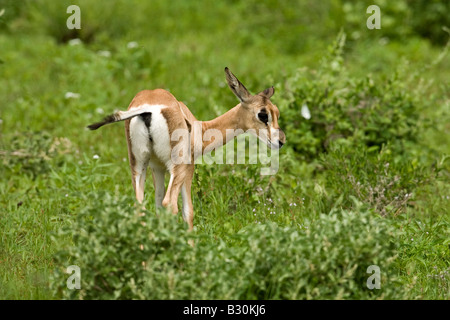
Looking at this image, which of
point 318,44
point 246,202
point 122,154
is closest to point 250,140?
point 246,202

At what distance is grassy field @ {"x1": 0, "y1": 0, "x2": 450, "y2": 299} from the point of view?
13.1 feet

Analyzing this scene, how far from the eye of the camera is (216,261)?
158 inches

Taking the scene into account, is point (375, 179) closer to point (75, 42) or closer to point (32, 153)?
point (32, 153)

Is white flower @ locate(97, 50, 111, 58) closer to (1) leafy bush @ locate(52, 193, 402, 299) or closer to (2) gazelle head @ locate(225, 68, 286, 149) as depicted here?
(2) gazelle head @ locate(225, 68, 286, 149)

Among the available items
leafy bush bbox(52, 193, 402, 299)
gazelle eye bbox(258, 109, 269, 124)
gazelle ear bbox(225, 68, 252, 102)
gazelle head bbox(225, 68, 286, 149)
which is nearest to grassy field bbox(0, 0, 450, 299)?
leafy bush bbox(52, 193, 402, 299)

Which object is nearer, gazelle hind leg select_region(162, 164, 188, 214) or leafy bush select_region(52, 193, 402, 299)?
leafy bush select_region(52, 193, 402, 299)

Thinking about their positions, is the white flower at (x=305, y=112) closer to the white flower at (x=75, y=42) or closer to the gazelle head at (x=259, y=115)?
the gazelle head at (x=259, y=115)

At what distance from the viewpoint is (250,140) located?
6973 mm

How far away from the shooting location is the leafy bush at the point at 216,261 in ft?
12.9

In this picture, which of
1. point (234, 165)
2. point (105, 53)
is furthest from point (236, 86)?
point (105, 53)

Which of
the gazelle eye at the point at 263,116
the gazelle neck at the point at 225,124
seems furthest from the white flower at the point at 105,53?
the gazelle eye at the point at 263,116

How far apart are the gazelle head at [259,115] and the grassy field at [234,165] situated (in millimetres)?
644
